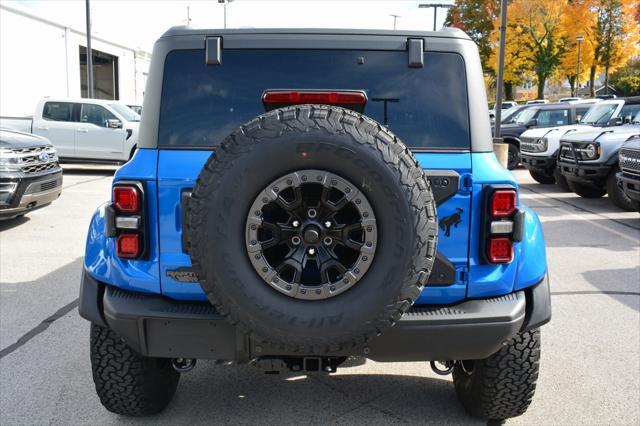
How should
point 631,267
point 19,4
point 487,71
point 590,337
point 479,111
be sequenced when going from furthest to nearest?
point 487,71 < point 19,4 < point 631,267 < point 590,337 < point 479,111

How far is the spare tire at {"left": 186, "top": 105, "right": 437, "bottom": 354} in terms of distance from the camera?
2355 mm

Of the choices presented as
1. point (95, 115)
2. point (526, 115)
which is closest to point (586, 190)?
point (526, 115)

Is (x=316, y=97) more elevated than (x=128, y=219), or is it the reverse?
(x=316, y=97)

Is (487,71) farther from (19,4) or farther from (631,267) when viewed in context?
(631,267)

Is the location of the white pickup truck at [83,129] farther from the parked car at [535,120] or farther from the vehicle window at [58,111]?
the parked car at [535,120]

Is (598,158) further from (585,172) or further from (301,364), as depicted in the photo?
(301,364)

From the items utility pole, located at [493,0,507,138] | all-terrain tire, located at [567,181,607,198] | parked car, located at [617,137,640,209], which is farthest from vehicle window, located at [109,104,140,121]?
parked car, located at [617,137,640,209]

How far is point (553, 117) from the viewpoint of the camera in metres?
16.3

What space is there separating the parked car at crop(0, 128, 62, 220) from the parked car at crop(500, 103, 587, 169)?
1163cm

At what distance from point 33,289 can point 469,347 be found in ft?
14.4

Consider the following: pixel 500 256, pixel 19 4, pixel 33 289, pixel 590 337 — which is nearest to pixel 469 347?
pixel 500 256

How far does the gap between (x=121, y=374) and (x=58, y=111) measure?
13.8 metres

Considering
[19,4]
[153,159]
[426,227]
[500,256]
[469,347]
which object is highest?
[19,4]

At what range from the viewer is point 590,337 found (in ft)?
14.9
